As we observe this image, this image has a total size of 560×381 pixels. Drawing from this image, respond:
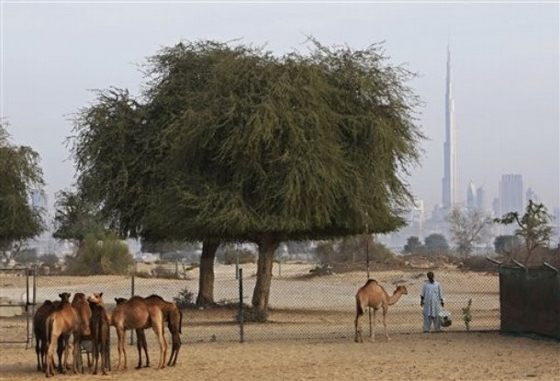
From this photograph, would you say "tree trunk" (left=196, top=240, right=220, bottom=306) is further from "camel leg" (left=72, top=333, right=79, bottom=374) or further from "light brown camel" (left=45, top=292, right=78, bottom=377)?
"light brown camel" (left=45, top=292, right=78, bottom=377)

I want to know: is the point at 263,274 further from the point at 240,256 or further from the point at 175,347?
the point at 240,256

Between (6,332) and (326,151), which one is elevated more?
(326,151)

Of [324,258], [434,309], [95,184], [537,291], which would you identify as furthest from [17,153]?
[324,258]

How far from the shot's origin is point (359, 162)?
37.4m

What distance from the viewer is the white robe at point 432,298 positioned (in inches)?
1227

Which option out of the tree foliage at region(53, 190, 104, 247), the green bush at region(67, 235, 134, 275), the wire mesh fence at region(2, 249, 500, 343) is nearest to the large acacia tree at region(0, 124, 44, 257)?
the wire mesh fence at region(2, 249, 500, 343)

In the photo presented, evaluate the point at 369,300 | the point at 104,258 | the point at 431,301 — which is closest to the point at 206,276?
the point at 431,301

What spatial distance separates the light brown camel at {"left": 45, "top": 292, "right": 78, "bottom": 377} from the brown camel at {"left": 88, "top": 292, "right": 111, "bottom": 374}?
0.35 m

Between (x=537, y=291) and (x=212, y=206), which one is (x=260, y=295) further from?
(x=537, y=291)

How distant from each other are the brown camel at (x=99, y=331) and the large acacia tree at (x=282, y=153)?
11.9 metres

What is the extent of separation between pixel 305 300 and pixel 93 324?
29.9 meters

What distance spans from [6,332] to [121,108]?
36.3ft

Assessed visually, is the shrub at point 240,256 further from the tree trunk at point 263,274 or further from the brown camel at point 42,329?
the brown camel at point 42,329

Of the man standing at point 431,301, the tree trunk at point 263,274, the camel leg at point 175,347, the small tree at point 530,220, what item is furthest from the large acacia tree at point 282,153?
the small tree at point 530,220
